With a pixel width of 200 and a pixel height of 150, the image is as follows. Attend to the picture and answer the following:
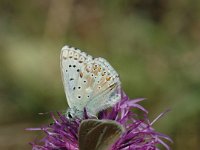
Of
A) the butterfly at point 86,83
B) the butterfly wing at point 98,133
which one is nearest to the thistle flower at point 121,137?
the butterfly at point 86,83

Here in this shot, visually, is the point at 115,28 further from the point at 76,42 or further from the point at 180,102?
the point at 180,102

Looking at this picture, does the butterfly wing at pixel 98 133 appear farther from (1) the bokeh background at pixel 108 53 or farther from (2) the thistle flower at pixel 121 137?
(1) the bokeh background at pixel 108 53

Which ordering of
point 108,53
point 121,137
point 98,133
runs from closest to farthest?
point 98,133, point 121,137, point 108,53

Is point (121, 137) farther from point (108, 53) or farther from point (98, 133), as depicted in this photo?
point (108, 53)

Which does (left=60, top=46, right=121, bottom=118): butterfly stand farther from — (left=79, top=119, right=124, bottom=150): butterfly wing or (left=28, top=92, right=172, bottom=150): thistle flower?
(left=79, top=119, right=124, bottom=150): butterfly wing

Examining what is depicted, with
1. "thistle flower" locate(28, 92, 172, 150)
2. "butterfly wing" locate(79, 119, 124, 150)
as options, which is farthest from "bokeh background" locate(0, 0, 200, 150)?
"butterfly wing" locate(79, 119, 124, 150)

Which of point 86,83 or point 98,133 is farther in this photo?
point 86,83

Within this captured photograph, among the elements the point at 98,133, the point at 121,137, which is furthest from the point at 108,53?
the point at 98,133
